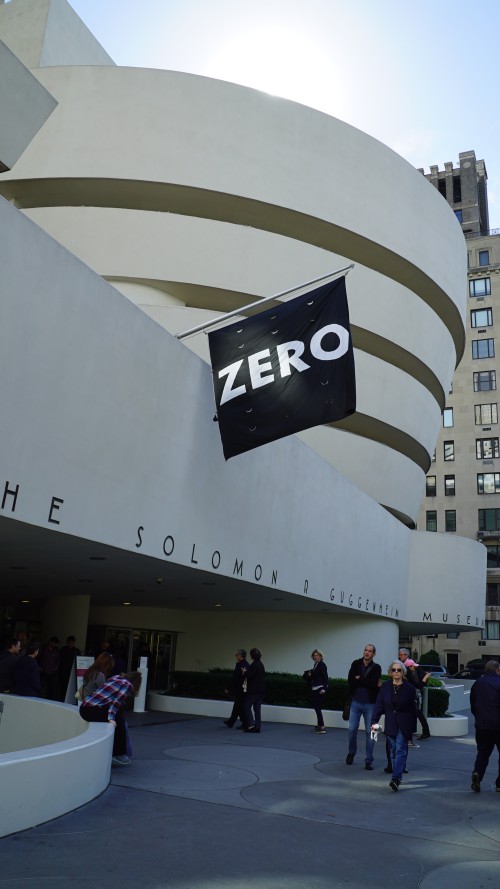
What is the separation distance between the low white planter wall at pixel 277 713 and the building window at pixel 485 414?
50.1 meters

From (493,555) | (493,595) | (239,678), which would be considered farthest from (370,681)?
(493,555)

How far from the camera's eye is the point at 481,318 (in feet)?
218

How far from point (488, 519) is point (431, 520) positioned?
4851 mm

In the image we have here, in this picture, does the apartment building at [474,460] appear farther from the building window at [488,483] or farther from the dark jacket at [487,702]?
the dark jacket at [487,702]

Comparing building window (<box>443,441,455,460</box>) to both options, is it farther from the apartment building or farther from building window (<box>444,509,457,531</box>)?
building window (<box>444,509,457,531</box>)

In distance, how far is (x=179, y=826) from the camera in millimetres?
6602

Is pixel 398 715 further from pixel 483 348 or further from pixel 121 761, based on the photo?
pixel 483 348

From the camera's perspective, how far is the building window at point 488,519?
63.0 m

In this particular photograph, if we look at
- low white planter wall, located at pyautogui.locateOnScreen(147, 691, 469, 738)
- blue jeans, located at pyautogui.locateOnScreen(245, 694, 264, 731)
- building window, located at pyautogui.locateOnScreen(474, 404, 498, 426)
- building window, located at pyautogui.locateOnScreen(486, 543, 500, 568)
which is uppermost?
building window, located at pyautogui.locateOnScreen(474, 404, 498, 426)

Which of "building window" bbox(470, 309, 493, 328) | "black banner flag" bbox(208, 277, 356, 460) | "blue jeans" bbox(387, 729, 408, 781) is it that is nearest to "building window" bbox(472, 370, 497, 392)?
"building window" bbox(470, 309, 493, 328)

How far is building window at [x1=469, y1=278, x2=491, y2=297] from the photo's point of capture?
66.9 meters

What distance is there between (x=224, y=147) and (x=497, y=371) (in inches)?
2026

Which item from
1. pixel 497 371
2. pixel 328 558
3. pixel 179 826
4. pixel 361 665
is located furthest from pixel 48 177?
pixel 497 371

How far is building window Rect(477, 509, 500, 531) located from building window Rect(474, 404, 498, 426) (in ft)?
25.4
